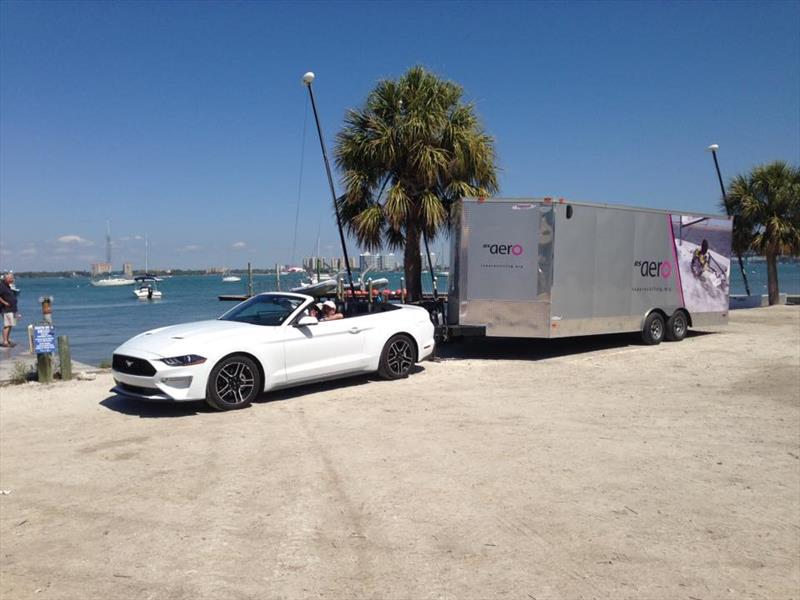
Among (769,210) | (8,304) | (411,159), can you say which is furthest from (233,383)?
(769,210)

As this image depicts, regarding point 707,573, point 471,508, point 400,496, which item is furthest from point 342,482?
point 707,573

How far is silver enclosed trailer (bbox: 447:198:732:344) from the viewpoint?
1176 cm

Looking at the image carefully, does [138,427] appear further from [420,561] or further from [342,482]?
[420,561]

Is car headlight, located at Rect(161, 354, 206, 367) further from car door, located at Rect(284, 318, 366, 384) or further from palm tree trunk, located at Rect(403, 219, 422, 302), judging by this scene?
palm tree trunk, located at Rect(403, 219, 422, 302)

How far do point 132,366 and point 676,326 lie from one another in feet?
37.3

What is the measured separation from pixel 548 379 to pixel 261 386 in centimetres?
462

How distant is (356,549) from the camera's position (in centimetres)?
406

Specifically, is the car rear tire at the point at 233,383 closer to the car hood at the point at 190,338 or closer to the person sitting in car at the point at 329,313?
the car hood at the point at 190,338

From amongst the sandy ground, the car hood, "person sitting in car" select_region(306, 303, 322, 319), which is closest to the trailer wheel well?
the sandy ground

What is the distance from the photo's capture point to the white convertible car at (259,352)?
24.8 feet

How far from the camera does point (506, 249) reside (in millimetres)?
11828

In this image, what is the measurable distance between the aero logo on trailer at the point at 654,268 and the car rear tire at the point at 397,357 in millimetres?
5675

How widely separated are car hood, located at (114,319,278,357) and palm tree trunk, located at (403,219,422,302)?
7746 millimetres

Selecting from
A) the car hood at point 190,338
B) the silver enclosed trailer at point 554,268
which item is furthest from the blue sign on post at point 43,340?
the silver enclosed trailer at point 554,268
